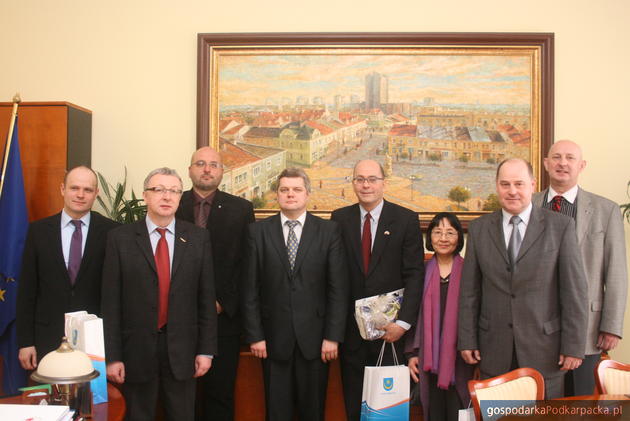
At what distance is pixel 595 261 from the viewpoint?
3172 millimetres

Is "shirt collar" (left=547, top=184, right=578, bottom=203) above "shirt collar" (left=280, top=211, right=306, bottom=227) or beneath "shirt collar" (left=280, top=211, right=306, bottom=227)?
above

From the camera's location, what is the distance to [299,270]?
321cm

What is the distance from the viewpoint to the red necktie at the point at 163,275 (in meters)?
2.87

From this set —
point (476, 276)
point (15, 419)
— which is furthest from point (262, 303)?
point (15, 419)

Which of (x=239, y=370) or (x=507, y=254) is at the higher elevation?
(x=507, y=254)

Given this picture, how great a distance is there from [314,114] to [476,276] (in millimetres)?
2104

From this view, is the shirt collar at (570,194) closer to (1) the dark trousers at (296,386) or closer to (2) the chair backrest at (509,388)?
(2) the chair backrest at (509,388)

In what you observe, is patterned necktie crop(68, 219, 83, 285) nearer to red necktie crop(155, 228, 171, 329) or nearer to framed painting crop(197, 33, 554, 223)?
red necktie crop(155, 228, 171, 329)

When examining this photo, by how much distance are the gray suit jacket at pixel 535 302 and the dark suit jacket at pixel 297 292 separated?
747 mm

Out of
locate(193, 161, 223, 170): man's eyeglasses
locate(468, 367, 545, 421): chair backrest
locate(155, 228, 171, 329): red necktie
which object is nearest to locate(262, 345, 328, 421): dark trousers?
locate(155, 228, 171, 329): red necktie

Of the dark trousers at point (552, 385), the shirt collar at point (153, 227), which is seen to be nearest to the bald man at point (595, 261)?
the dark trousers at point (552, 385)

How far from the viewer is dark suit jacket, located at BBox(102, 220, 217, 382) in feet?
9.20

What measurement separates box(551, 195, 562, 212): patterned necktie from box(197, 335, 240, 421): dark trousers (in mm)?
2043

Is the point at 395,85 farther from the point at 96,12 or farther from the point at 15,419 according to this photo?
the point at 15,419
